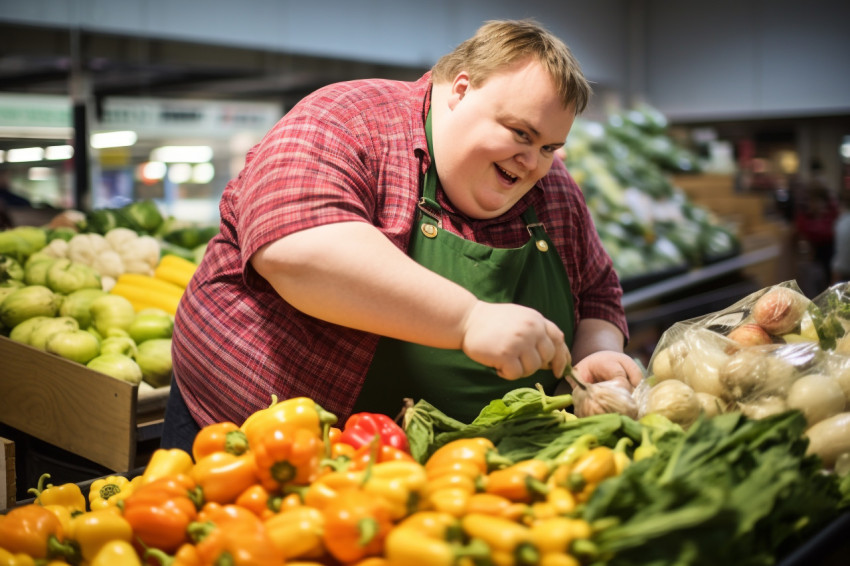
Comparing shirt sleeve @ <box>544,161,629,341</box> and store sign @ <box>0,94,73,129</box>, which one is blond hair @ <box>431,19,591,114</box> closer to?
shirt sleeve @ <box>544,161,629,341</box>

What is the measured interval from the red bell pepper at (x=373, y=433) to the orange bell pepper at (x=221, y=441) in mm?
184

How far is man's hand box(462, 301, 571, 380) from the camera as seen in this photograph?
1.34 meters

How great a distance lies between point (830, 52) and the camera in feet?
29.0

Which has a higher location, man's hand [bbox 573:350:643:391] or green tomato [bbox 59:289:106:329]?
man's hand [bbox 573:350:643:391]

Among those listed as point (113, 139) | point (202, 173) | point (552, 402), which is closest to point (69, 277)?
point (552, 402)

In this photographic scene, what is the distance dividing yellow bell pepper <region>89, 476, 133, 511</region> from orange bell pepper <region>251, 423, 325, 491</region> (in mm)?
294

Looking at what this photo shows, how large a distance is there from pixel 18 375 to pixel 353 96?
140cm

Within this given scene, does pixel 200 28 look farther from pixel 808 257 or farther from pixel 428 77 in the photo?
pixel 808 257

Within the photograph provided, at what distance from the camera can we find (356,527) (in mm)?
1023

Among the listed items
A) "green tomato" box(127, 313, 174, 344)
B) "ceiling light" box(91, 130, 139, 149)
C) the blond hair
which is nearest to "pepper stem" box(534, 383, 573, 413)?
the blond hair

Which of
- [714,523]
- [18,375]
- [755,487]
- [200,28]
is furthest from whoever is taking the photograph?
[200,28]

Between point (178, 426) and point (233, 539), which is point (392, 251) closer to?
point (233, 539)

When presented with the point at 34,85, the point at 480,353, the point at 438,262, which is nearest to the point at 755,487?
the point at 480,353

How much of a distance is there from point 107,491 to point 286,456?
52 cm
